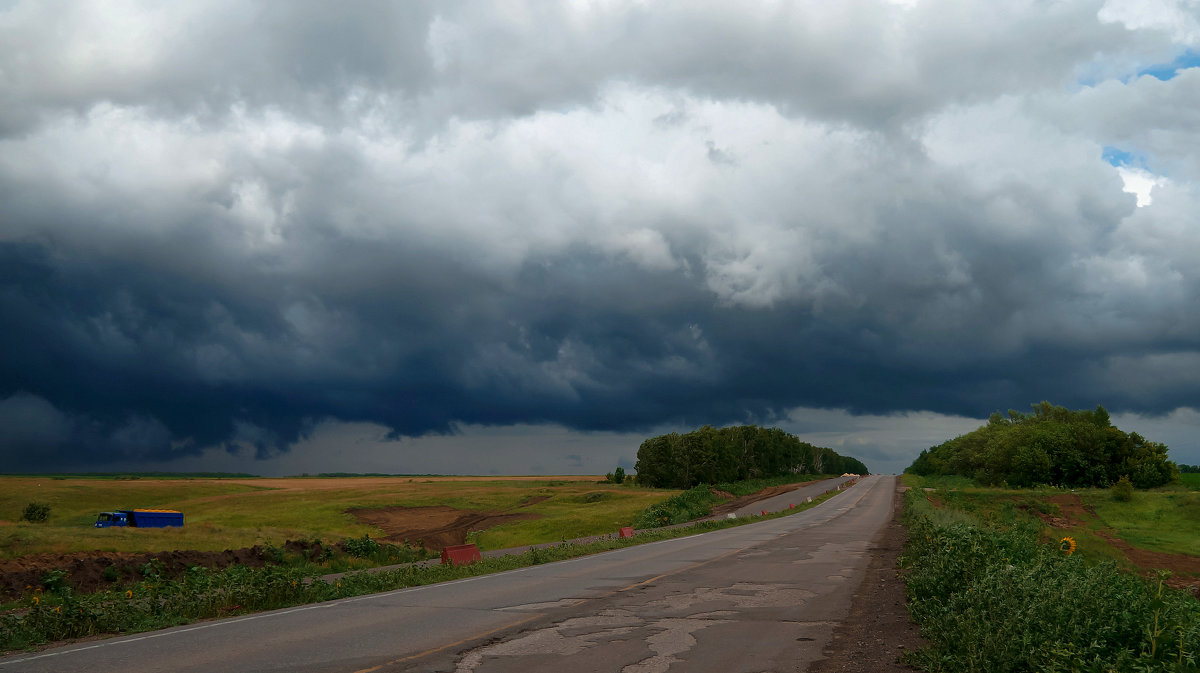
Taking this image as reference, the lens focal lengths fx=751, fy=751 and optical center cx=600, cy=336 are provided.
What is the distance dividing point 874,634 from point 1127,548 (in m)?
50.5

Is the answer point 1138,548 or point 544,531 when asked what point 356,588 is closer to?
point 544,531

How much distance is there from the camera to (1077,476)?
9325cm

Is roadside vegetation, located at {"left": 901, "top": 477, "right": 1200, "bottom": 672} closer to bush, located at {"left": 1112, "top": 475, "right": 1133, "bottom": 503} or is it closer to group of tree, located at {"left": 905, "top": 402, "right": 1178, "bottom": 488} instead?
bush, located at {"left": 1112, "top": 475, "right": 1133, "bottom": 503}

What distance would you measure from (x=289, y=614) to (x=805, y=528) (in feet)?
103

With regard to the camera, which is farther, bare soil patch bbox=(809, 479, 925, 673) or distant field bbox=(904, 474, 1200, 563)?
distant field bbox=(904, 474, 1200, 563)

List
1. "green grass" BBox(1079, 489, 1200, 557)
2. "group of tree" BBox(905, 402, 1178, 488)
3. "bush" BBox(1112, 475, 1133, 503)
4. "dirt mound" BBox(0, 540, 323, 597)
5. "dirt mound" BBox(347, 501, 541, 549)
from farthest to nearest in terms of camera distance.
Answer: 1. "group of tree" BBox(905, 402, 1178, 488)
2. "bush" BBox(1112, 475, 1133, 503)
3. "dirt mound" BBox(347, 501, 541, 549)
4. "green grass" BBox(1079, 489, 1200, 557)
5. "dirt mound" BBox(0, 540, 323, 597)

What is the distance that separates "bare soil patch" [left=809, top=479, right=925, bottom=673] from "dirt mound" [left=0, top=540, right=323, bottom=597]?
21.1 m

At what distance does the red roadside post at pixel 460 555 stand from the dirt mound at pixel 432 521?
27.5m

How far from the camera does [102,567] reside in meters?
24.4

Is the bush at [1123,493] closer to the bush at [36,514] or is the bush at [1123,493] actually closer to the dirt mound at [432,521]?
the dirt mound at [432,521]

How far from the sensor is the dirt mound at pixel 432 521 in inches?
2253

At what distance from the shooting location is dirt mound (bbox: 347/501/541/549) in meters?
57.2

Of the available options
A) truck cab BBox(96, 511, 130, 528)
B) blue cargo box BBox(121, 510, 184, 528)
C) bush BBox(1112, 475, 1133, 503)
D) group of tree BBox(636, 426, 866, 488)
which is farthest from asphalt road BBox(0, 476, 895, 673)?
group of tree BBox(636, 426, 866, 488)

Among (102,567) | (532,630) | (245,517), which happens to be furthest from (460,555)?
(245,517)
